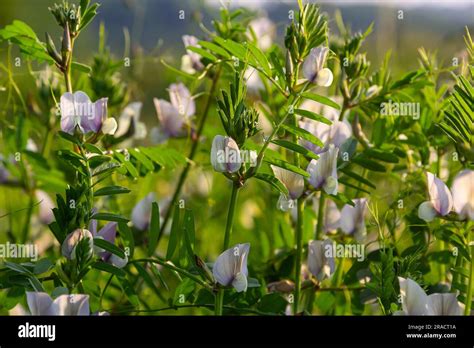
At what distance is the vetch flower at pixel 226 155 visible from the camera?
75 cm

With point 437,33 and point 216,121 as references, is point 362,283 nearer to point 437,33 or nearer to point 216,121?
point 216,121

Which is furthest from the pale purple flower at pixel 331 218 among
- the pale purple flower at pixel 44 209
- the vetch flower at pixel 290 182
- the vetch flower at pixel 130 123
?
the pale purple flower at pixel 44 209

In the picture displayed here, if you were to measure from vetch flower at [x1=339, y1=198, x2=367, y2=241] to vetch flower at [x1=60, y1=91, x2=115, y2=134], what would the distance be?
11.6 inches

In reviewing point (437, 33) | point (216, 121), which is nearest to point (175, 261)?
point (216, 121)

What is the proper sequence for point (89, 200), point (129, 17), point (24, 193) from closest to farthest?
point (89, 200), point (24, 193), point (129, 17)

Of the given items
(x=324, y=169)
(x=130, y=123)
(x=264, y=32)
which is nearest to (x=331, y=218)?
(x=324, y=169)

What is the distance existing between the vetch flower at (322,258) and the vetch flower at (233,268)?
15cm

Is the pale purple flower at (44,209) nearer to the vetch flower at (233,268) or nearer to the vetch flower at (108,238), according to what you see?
the vetch flower at (108,238)

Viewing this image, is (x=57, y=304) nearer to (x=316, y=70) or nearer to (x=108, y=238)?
(x=108, y=238)

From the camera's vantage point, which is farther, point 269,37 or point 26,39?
point 269,37

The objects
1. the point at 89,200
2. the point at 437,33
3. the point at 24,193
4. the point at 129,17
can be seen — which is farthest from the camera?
the point at 437,33
